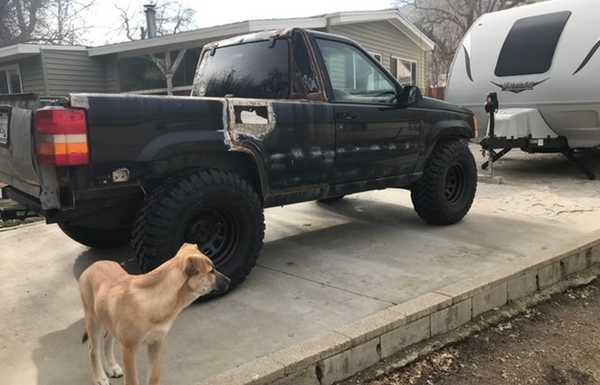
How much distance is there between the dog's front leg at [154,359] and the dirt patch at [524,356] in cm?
111

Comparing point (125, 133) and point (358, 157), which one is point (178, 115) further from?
point (358, 157)

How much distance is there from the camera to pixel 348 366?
3.26 metres

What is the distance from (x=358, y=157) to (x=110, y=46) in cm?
1409

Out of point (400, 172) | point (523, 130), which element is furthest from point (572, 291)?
point (523, 130)

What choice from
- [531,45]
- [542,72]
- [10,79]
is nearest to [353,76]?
[542,72]

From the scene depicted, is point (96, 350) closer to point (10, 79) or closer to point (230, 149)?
point (230, 149)

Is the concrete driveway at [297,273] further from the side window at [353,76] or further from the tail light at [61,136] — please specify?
the side window at [353,76]

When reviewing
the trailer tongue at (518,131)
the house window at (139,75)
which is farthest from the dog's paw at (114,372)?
the house window at (139,75)

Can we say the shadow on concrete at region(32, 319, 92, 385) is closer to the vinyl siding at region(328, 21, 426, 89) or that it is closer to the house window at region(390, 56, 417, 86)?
the vinyl siding at region(328, 21, 426, 89)

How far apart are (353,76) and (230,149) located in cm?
169

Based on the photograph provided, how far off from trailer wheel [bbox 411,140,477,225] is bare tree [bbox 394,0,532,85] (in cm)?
2793

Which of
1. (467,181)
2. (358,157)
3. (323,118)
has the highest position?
(323,118)

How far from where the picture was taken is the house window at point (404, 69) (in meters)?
18.6

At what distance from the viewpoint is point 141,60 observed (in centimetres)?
1808
